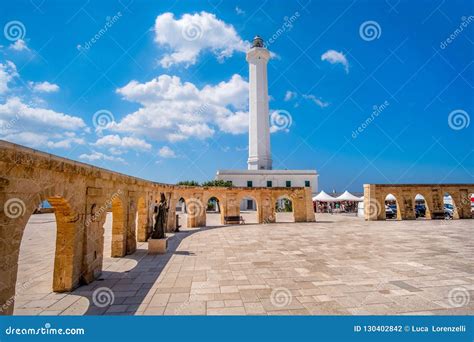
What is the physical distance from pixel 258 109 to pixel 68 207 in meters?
36.0

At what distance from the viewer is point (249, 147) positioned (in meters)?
41.9

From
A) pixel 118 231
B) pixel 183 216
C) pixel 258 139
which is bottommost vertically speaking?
pixel 183 216

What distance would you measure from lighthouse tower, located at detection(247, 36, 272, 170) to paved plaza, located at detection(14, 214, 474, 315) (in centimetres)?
3038

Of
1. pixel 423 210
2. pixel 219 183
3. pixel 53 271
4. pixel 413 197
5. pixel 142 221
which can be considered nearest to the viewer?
pixel 53 271

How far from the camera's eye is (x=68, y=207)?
5.80 meters

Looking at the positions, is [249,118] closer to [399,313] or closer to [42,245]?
[42,245]

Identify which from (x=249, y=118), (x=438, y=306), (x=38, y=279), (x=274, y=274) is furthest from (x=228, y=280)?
(x=249, y=118)

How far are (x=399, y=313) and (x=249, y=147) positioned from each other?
124 ft

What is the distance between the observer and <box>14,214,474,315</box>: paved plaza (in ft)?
16.3

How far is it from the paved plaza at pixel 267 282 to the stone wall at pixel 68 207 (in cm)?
56

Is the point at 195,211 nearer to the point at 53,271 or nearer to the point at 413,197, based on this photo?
the point at 53,271

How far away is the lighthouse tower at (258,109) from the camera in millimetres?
39656

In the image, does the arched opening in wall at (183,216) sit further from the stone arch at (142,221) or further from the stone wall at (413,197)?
the stone wall at (413,197)

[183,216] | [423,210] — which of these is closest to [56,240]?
[183,216]
